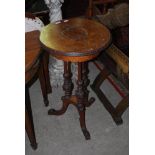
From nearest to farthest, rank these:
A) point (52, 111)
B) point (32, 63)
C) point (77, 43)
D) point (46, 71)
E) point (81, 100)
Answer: point (32, 63) → point (77, 43) → point (81, 100) → point (52, 111) → point (46, 71)

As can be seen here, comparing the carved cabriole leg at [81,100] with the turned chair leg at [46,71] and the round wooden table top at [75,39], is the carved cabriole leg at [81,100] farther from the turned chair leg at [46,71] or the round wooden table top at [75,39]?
the turned chair leg at [46,71]

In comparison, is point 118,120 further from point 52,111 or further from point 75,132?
point 52,111

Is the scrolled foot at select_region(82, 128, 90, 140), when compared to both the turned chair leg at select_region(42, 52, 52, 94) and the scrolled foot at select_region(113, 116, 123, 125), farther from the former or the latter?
the turned chair leg at select_region(42, 52, 52, 94)

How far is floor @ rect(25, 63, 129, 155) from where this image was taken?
238 cm

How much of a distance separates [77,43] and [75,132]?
0.90 metres

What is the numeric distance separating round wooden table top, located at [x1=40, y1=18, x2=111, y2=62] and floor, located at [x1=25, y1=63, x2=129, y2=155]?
82 centimetres

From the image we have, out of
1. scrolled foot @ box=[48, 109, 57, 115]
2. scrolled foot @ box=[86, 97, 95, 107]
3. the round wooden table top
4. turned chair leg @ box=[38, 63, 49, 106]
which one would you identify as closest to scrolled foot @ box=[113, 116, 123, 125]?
scrolled foot @ box=[86, 97, 95, 107]

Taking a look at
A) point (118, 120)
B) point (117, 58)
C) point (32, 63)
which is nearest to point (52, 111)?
point (118, 120)

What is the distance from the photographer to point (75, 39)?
2.15 metres

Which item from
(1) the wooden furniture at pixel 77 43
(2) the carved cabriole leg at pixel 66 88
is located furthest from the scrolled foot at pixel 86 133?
(2) the carved cabriole leg at pixel 66 88
